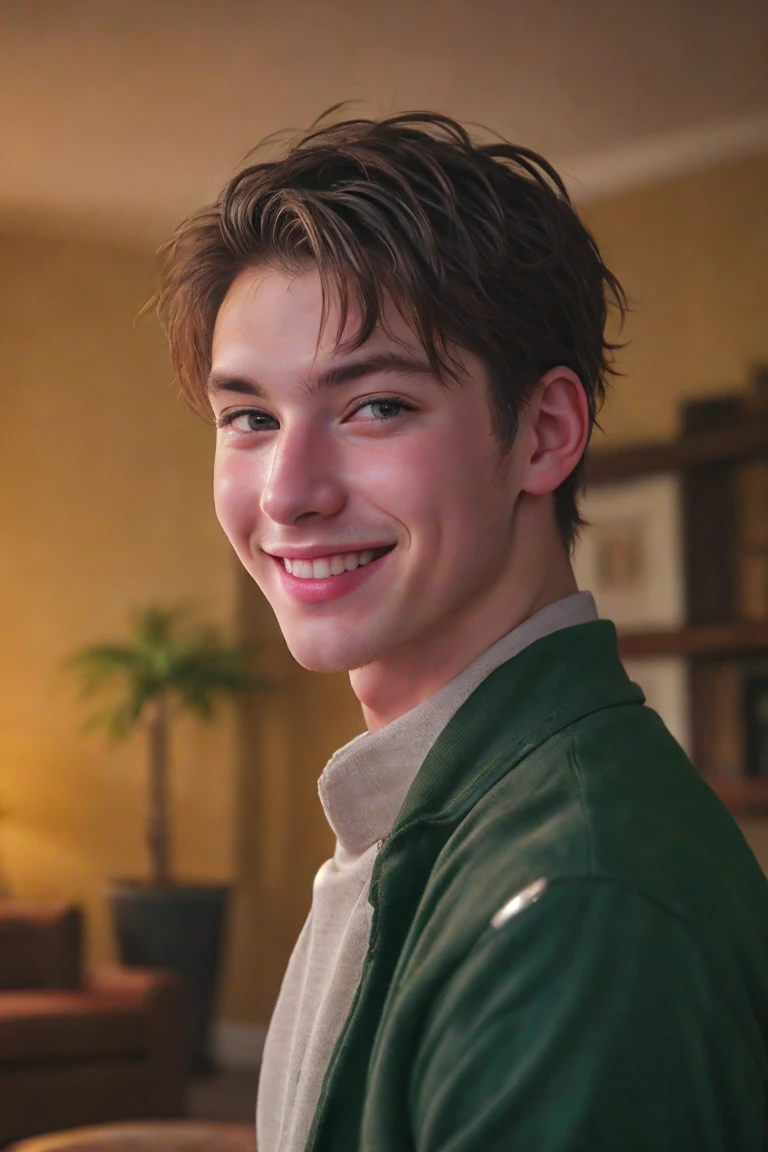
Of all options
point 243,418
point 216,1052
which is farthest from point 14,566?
point 243,418

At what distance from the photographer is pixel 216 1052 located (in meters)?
5.86

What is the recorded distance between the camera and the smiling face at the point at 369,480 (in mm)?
857

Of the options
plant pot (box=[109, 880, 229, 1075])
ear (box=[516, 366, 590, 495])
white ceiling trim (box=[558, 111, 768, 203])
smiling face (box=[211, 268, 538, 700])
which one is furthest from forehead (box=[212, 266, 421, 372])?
plant pot (box=[109, 880, 229, 1075])

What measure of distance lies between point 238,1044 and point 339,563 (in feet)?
17.6

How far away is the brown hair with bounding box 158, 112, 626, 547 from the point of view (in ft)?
2.81

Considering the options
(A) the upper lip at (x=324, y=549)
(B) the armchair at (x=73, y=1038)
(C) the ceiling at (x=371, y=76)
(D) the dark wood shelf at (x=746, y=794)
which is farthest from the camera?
(D) the dark wood shelf at (x=746, y=794)

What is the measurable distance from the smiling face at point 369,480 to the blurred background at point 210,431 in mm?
3389

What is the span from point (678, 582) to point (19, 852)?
3280mm

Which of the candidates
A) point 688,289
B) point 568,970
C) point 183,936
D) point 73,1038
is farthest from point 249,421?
point 183,936

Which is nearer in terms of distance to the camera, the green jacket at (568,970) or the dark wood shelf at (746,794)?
the green jacket at (568,970)

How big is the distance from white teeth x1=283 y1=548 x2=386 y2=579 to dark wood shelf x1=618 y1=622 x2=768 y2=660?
3.87m

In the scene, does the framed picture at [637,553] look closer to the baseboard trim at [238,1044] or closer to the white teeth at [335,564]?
the baseboard trim at [238,1044]

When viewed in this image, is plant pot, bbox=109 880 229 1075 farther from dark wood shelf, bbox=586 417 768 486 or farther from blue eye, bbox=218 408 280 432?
blue eye, bbox=218 408 280 432

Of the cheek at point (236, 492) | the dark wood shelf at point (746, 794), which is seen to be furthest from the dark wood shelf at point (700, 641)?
the cheek at point (236, 492)
